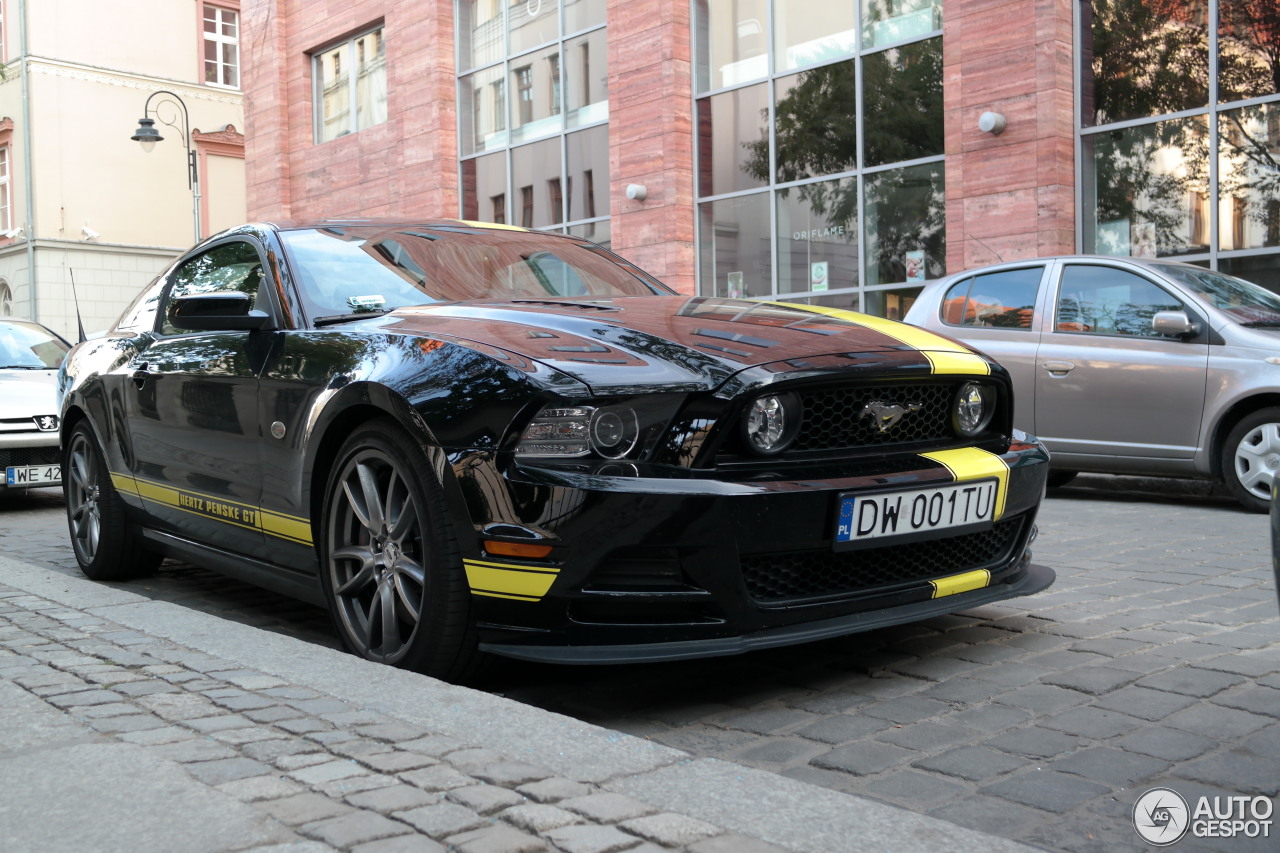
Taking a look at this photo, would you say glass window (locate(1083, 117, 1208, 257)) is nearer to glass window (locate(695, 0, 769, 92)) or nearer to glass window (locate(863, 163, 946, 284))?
glass window (locate(863, 163, 946, 284))

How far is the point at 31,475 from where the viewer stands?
944 centimetres

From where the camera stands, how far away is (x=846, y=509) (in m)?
3.30

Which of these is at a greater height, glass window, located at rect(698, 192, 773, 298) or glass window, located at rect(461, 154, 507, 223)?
glass window, located at rect(461, 154, 507, 223)

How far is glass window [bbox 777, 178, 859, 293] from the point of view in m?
15.5

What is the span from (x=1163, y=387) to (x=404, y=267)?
17.4 ft

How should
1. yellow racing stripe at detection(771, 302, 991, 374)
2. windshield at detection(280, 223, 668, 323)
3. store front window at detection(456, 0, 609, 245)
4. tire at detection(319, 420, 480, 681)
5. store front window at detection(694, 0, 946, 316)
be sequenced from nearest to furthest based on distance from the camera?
1. tire at detection(319, 420, 480, 681)
2. yellow racing stripe at detection(771, 302, 991, 374)
3. windshield at detection(280, 223, 668, 323)
4. store front window at detection(694, 0, 946, 316)
5. store front window at detection(456, 0, 609, 245)

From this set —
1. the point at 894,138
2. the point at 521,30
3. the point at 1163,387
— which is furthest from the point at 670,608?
the point at 521,30

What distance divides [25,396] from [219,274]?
538cm

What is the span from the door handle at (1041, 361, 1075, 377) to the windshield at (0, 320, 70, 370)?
7739mm

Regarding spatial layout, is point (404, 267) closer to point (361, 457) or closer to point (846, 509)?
point (361, 457)

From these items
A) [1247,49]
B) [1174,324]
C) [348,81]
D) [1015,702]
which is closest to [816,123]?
[1247,49]

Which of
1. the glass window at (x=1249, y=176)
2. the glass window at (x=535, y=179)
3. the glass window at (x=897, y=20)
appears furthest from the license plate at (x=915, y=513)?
the glass window at (x=535, y=179)

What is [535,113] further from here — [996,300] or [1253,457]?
[1253,457]

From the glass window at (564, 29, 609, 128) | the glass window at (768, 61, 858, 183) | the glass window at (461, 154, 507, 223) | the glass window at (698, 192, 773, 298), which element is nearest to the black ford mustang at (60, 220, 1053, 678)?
the glass window at (768, 61, 858, 183)
